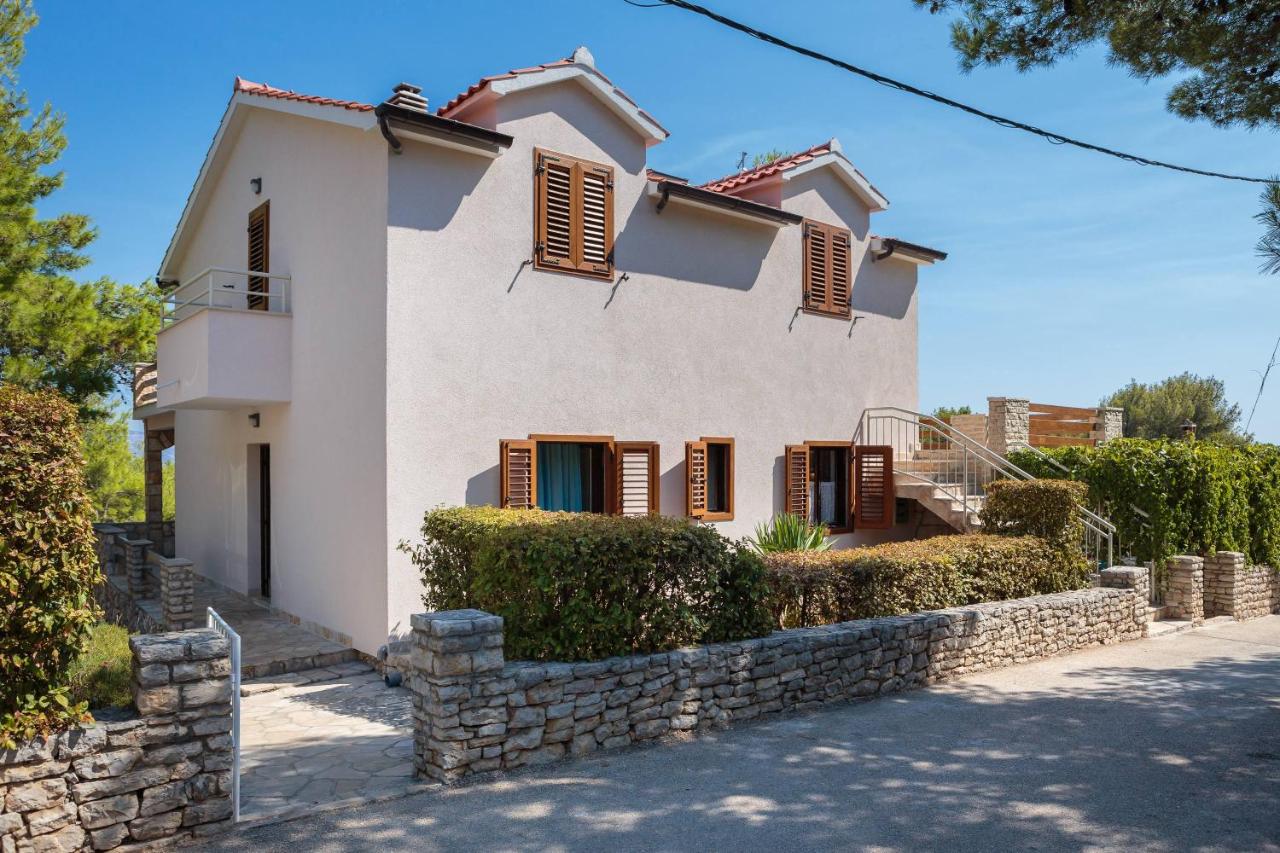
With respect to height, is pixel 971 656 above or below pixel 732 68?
below

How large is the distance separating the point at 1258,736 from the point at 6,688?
9.26 m

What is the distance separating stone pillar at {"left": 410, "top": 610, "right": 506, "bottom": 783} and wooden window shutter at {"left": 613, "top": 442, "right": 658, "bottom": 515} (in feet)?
18.8

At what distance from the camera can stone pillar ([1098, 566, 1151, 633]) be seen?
12.1 meters

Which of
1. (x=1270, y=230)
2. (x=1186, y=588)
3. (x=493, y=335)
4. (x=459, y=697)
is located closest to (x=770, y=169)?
(x=493, y=335)

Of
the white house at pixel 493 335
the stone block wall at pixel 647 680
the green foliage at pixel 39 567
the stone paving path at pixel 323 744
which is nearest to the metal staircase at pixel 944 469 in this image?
the white house at pixel 493 335

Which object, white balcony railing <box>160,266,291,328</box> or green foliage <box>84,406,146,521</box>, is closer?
white balcony railing <box>160,266,291,328</box>

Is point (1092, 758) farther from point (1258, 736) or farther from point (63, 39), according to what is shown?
point (63, 39)

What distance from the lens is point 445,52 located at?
11.2 metres

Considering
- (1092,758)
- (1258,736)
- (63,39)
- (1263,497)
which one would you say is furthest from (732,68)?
(63,39)

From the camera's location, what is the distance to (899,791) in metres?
6.13

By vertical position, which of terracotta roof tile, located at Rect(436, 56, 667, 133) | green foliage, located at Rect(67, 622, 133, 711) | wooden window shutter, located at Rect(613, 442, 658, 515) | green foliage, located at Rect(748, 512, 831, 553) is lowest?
green foliage, located at Rect(67, 622, 133, 711)

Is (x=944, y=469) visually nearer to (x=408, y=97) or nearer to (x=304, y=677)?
(x=408, y=97)

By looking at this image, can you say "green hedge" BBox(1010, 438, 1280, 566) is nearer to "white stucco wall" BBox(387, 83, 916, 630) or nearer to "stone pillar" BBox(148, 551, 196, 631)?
"white stucco wall" BBox(387, 83, 916, 630)

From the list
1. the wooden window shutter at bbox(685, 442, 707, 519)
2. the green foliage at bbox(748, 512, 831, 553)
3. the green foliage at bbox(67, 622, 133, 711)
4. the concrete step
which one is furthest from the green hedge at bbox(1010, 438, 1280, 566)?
the green foliage at bbox(67, 622, 133, 711)
